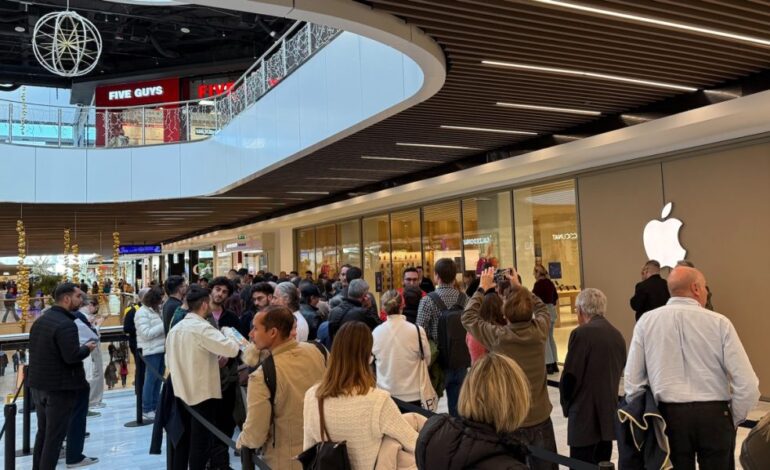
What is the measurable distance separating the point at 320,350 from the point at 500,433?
6.01 ft

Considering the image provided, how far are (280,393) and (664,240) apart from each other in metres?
7.57

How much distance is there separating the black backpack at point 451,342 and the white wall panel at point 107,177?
12.6 m

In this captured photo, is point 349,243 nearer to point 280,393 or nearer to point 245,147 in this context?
point 245,147

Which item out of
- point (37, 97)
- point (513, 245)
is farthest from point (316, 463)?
point (37, 97)

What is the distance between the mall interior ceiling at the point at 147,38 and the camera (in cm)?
2259

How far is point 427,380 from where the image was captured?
5008 millimetres

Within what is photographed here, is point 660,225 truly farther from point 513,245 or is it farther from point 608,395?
point 608,395

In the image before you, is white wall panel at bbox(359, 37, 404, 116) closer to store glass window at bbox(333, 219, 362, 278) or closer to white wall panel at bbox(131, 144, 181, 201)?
white wall panel at bbox(131, 144, 181, 201)

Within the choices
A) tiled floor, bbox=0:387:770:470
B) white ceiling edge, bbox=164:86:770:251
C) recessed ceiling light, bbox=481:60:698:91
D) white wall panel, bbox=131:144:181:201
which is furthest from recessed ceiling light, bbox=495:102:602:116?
white wall panel, bbox=131:144:181:201

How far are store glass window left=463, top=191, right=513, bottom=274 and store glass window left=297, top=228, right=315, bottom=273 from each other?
9.38 metres

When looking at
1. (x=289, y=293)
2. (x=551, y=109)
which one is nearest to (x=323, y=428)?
(x=289, y=293)

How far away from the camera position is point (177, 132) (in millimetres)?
16219

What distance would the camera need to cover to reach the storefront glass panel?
11.0 m

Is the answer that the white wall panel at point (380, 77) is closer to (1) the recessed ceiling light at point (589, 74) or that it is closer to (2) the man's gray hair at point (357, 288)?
(1) the recessed ceiling light at point (589, 74)
